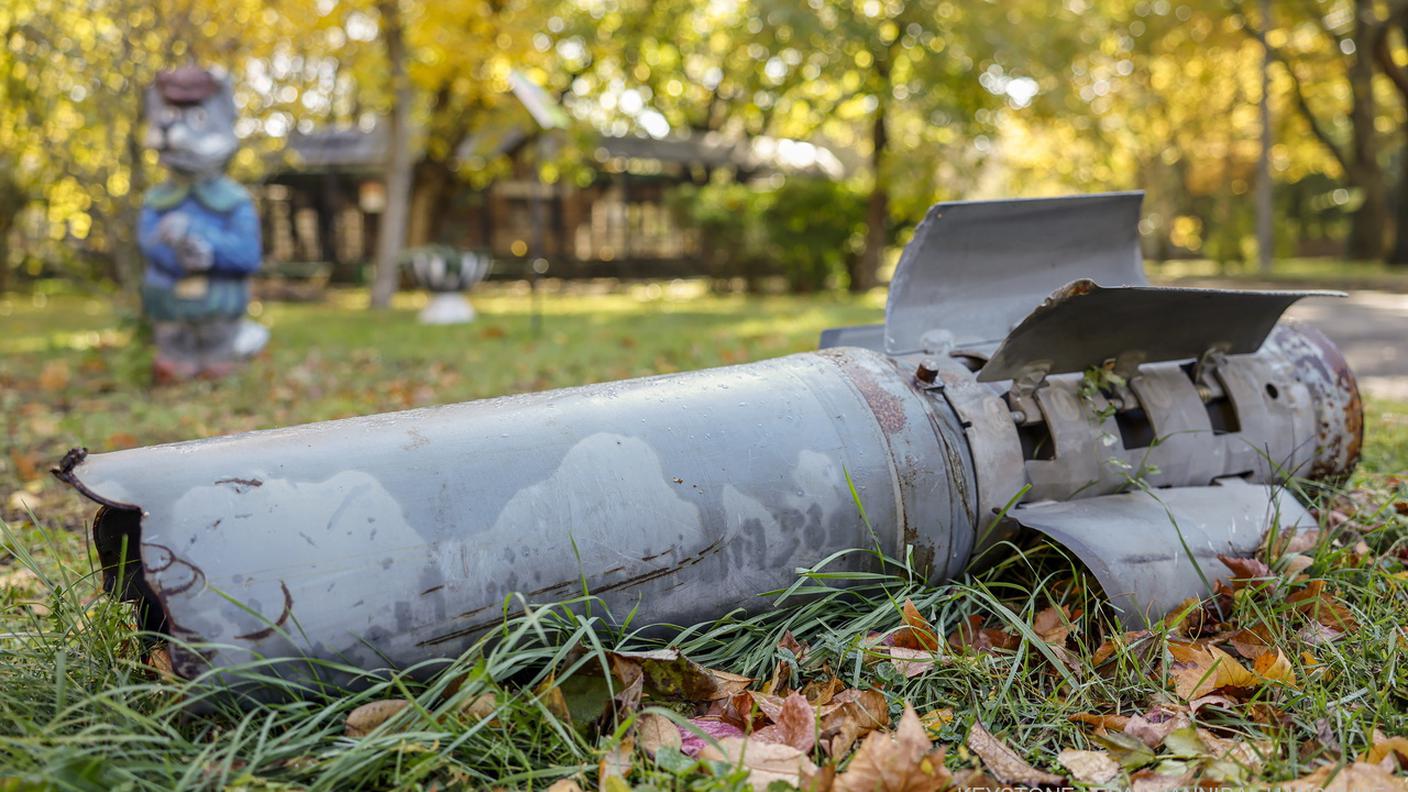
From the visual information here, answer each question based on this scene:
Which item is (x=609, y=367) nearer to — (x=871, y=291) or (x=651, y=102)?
(x=871, y=291)

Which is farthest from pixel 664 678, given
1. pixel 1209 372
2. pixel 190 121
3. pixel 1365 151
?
pixel 1365 151

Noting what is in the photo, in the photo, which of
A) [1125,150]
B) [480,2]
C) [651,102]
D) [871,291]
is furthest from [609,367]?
[1125,150]

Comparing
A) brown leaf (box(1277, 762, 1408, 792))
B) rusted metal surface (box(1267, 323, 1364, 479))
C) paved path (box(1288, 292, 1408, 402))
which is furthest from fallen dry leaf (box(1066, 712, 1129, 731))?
paved path (box(1288, 292, 1408, 402))

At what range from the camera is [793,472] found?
6.39 feet

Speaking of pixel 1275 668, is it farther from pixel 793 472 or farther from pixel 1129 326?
pixel 793 472

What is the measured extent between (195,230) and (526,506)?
5.95 metres

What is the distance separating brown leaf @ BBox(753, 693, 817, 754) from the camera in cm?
164

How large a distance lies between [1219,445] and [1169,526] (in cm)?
39

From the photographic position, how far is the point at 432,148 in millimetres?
16062

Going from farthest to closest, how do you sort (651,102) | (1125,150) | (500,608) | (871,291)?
(1125,150) → (651,102) → (871,291) → (500,608)

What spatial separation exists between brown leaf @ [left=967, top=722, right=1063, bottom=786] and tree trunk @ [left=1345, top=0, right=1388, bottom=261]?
71.0ft

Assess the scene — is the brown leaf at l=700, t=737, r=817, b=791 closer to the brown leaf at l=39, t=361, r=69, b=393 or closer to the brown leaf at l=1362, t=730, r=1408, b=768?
the brown leaf at l=1362, t=730, r=1408, b=768

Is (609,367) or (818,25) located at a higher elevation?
(818,25)

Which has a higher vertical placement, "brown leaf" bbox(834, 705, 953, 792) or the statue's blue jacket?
the statue's blue jacket
